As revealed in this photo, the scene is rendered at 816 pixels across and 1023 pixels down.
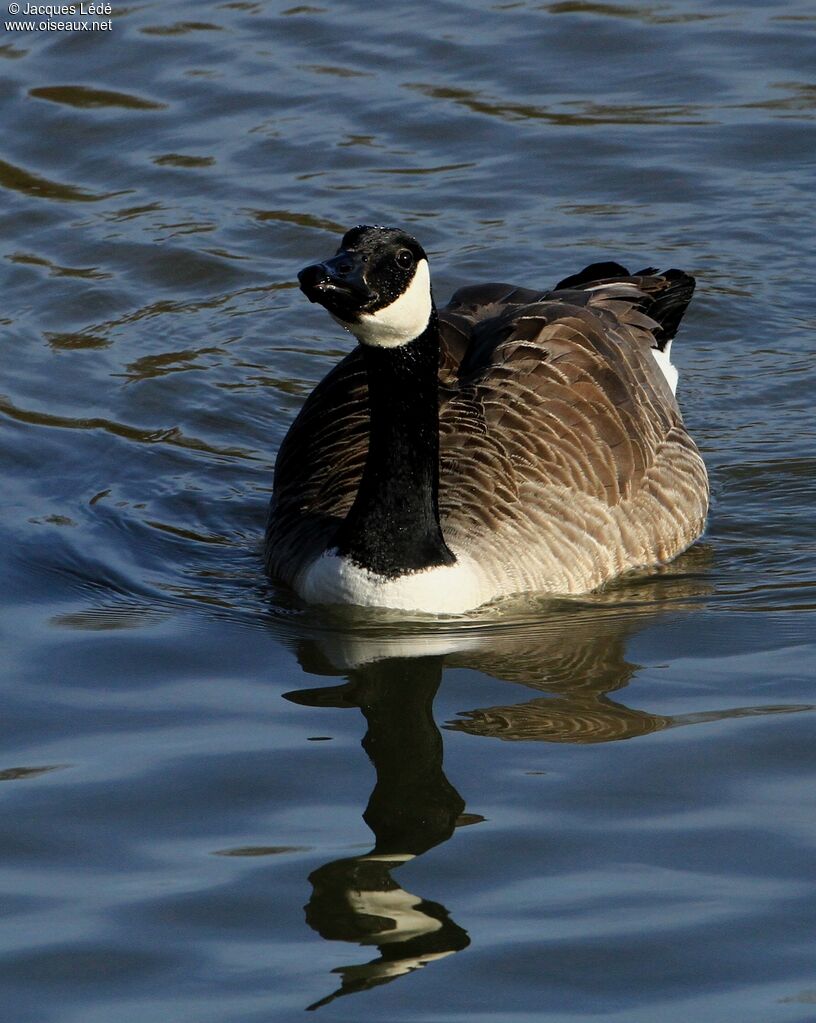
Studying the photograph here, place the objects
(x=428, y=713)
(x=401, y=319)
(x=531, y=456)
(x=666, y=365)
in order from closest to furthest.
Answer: (x=428, y=713)
(x=401, y=319)
(x=531, y=456)
(x=666, y=365)

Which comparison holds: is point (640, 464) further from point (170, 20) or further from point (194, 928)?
point (170, 20)

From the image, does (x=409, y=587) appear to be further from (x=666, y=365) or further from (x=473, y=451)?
(x=666, y=365)

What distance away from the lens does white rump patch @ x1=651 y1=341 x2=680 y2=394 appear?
36.4ft

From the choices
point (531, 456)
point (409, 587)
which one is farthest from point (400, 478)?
point (531, 456)

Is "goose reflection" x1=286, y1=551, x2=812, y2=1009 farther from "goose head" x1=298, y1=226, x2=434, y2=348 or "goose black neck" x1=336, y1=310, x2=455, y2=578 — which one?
"goose head" x1=298, y1=226, x2=434, y2=348

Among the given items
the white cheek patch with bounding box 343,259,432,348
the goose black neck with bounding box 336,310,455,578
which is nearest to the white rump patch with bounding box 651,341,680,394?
the goose black neck with bounding box 336,310,455,578

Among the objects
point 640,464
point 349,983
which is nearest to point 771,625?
point 640,464

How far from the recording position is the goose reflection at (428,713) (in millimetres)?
6102

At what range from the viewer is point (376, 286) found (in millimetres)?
7848

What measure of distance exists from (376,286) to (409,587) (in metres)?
1.52

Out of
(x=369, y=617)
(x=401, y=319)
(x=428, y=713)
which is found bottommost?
(x=428, y=713)

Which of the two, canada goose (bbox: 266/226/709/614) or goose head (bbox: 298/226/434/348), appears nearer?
goose head (bbox: 298/226/434/348)

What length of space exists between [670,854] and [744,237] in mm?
8313

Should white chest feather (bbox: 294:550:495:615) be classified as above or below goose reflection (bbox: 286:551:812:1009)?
above
